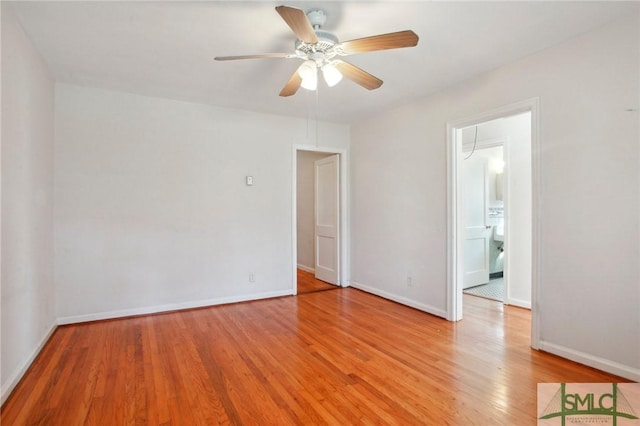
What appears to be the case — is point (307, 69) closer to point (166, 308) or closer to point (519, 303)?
point (166, 308)

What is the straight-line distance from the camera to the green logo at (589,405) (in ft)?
5.93

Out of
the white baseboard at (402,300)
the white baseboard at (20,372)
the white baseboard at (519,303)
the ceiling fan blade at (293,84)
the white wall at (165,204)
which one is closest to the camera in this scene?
the white baseboard at (20,372)

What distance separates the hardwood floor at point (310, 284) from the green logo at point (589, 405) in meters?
3.13

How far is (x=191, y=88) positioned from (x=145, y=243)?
180 cm

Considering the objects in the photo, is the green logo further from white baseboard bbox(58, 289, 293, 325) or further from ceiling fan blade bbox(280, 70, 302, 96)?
white baseboard bbox(58, 289, 293, 325)

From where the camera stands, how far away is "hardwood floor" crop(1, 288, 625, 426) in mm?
1835

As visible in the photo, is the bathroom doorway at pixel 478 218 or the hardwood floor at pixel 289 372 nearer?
the hardwood floor at pixel 289 372

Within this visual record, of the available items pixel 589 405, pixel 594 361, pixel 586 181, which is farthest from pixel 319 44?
pixel 594 361

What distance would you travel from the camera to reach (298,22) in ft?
5.37

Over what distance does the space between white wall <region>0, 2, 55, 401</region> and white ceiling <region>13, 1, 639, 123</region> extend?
27 centimetres

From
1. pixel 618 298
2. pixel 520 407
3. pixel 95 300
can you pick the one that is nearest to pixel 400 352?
pixel 520 407

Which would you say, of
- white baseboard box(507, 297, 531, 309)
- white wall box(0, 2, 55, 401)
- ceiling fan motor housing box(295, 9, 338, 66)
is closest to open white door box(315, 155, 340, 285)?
white baseboard box(507, 297, 531, 309)

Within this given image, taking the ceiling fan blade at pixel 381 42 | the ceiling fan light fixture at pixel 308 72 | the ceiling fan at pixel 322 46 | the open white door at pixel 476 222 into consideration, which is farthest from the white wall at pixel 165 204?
the open white door at pixel 476 222

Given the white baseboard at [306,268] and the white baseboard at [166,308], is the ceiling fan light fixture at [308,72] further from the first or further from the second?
the white baseboard at [306,268]
